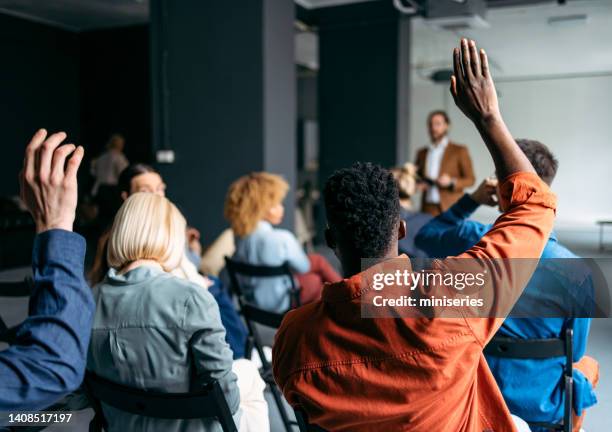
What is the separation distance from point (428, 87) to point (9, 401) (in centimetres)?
1189

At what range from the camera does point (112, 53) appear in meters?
8.22

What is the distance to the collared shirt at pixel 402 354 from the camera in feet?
2.95

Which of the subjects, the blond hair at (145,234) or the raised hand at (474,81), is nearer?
the raised hand at (474,81)

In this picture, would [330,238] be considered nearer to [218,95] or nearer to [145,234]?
[145,234]

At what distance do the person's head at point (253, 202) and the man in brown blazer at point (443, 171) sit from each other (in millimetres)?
1962

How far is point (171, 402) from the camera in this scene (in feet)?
4.32

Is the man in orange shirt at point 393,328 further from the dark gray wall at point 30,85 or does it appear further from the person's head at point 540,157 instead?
the dark gray wall at point 30,85

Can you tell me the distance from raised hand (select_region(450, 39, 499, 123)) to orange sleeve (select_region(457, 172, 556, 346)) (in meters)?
0.12

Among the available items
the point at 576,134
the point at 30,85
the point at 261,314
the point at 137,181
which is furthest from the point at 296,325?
the point at 30,85

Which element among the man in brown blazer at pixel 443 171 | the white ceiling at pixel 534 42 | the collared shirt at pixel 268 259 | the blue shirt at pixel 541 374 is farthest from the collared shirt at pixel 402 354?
the man in brown blazer at pixel 443 171

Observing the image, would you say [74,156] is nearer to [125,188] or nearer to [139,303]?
[139,303]

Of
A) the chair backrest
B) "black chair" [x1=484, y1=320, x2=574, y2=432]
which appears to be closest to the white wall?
"black chair" [x1=484, y1=320, x2=574, y2=432]

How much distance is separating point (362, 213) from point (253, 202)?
222cm

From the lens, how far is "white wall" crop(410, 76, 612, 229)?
1.58 meters
